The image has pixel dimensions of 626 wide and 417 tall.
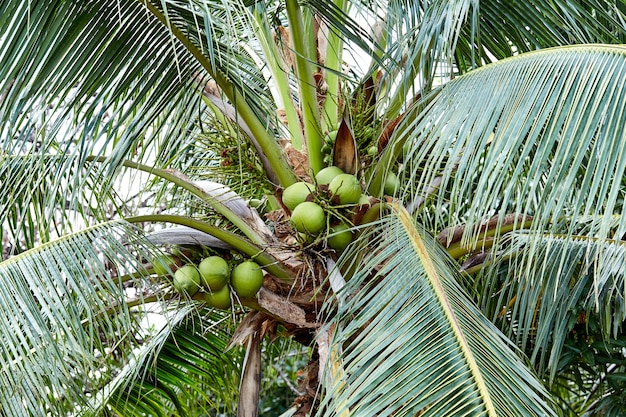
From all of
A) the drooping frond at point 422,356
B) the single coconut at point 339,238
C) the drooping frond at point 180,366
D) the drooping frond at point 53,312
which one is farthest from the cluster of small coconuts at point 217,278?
the drooping frond at point 180,366

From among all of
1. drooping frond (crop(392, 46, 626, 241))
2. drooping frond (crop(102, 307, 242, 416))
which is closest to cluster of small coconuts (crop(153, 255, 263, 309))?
drooping frond (crop(392, 46, 626, 241))

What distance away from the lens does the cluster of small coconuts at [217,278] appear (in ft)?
6.57

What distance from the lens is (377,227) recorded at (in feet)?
6.62

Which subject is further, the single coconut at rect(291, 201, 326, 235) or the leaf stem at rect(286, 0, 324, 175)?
the leaf stem at rect(286, 0, 324, 175)

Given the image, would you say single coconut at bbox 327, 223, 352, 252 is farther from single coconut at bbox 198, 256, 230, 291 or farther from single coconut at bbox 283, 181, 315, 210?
single coconut at bbox 198, 256, 230, 291

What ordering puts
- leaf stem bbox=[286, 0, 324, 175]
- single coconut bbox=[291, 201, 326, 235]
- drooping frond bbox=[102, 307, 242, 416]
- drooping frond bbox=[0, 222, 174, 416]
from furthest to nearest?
drooping frond bbox=[102, 307, 242, 416], leaf stem bbox=[286, 0, 324, 175], single coconut bbox=[291, 201, 326, 235], drooping frond bbox=[0, 222, 174, 416]


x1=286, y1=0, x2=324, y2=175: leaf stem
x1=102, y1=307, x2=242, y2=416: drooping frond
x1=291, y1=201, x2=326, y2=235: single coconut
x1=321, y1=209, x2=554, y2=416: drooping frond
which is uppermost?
x1=286, y1=0, x2=324, y2=175: leaf stem

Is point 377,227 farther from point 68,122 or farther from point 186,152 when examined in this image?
point 186,152

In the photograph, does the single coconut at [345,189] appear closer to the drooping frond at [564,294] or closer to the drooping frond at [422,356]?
the drooping frond at [422,356]

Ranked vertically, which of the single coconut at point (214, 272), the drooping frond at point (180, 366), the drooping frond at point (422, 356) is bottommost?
the drooping frond at point (180, 366)

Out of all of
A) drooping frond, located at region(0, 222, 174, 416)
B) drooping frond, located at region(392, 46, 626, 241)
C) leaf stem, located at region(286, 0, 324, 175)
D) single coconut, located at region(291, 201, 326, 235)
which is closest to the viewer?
drooping frond, located at region(392, 46, 626, 241)

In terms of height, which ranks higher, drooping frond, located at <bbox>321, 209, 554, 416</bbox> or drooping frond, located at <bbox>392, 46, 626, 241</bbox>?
drooping frond, located at <bbox>392, 46, 626, 241</bbox>

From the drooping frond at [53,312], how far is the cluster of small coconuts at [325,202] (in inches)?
15.7

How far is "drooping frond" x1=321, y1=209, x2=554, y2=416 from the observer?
1385mm
